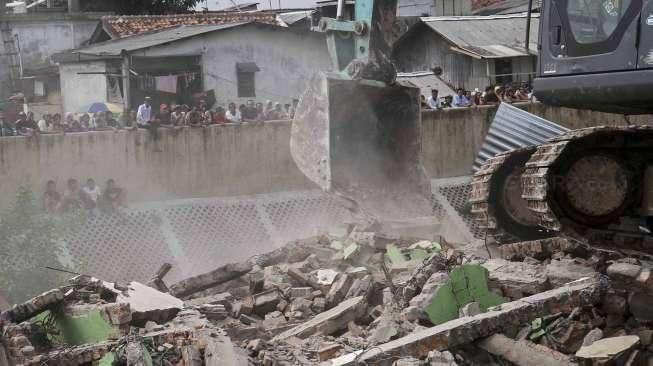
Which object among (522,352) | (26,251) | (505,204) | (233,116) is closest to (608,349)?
(522,352)

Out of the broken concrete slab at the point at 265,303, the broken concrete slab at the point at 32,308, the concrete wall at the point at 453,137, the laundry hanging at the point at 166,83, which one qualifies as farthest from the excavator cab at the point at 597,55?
the laundry hanging at the point at 166,83

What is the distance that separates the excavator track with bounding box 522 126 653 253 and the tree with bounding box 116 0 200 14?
32.7m

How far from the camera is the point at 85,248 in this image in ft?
46.7

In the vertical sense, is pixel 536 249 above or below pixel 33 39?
below

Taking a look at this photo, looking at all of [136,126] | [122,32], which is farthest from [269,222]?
[122,32]

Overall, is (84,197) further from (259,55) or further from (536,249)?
(259,55)

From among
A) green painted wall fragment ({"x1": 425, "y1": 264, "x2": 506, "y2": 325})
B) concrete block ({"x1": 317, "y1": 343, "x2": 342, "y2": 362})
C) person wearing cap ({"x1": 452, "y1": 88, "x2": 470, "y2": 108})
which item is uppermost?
person wearing cap ({"x1": 452, "y1": 88, "x2": 470, "y2": 108})

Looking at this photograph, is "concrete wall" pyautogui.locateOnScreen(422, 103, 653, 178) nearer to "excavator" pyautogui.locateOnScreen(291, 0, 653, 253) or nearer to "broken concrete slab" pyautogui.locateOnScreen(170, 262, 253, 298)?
Answer: "excavator" pyautogui.locateOnScreen(291, 0, 653, 253)

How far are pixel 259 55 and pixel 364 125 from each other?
16.4m

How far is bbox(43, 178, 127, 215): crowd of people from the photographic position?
14469 mm

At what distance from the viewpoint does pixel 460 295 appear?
827cm

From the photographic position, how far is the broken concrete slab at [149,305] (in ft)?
28.2

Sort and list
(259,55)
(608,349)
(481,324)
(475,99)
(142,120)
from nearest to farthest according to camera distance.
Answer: (608,349) < (481,324) < (142,120) < (475,99) < (259,55)

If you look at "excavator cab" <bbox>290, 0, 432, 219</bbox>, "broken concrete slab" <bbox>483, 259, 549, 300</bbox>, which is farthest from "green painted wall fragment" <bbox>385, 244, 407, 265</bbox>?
"broken concrete slab" <bbox>483, 259, 549, 300</bbox>
